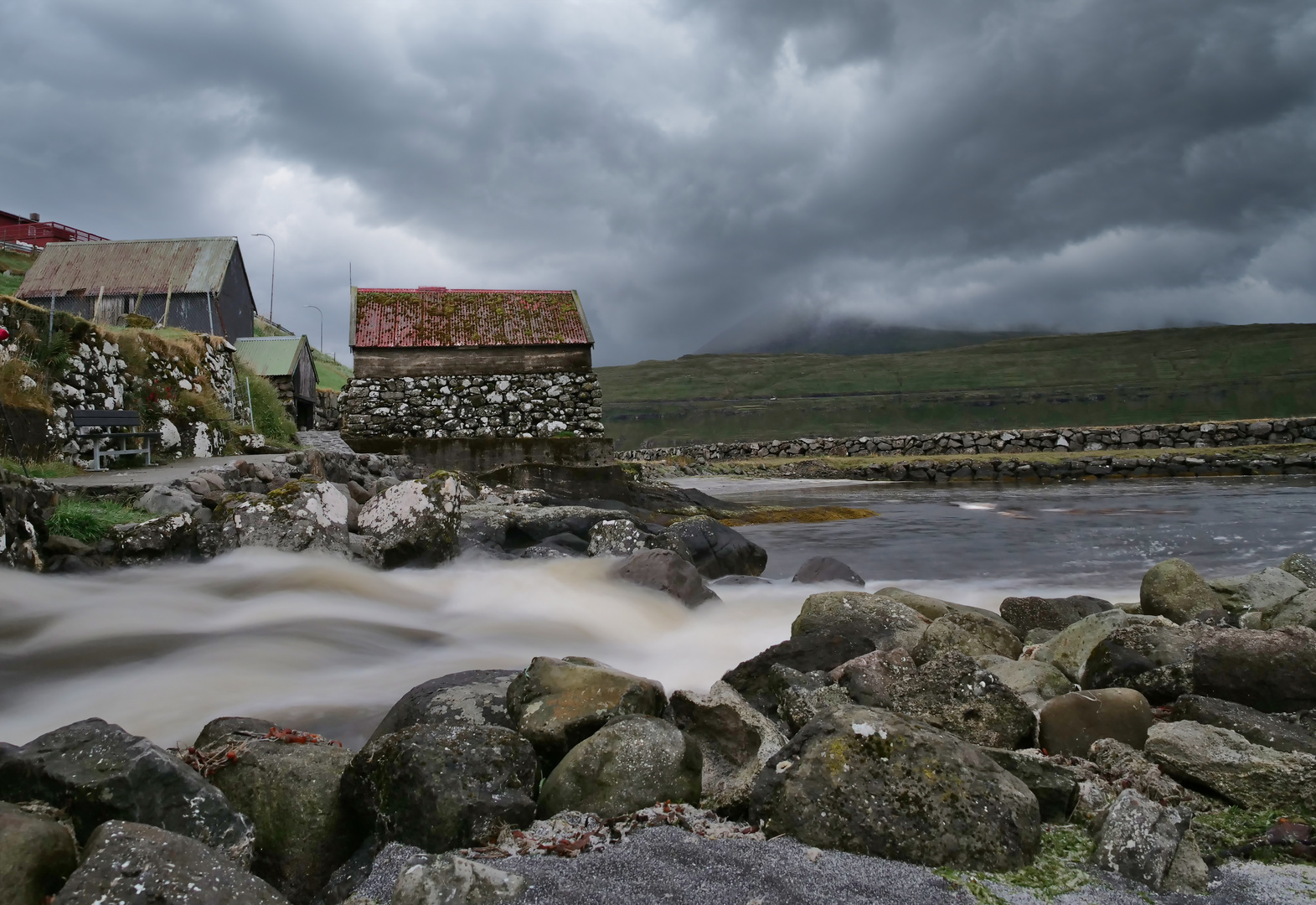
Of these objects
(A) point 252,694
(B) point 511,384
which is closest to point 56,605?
(A) point 252,694

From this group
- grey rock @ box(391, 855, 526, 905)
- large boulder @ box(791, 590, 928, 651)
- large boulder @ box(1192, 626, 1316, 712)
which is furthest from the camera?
large boulder @ box(791, 590, 928, 651)

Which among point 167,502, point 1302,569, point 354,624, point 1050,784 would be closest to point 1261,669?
point 1050,784

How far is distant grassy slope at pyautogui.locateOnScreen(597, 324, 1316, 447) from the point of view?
99750 mm

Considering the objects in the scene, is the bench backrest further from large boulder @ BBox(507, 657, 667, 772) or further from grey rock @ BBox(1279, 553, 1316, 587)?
grey rock @ BBox(1279, 553, 1316, 587)

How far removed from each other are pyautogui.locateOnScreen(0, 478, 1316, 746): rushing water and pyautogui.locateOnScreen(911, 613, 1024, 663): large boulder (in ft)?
5.26

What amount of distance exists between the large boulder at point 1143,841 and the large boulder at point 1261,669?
196 centimetres

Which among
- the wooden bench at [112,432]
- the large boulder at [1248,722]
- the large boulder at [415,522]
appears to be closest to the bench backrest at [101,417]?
the wooden bench at [112,432]

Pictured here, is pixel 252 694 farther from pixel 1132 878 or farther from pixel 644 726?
pixel 1132 878

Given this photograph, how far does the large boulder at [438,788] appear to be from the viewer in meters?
3.10

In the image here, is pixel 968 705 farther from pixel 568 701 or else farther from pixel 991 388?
pixel 991 388

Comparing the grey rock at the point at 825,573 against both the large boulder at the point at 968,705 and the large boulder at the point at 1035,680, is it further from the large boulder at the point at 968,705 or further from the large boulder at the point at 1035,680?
the large boulder at the point at 968,705

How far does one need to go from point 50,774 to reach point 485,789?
159cm

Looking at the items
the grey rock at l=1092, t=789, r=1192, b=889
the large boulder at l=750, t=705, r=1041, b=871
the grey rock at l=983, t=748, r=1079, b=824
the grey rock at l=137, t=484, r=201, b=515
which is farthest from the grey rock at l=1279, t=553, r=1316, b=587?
the grey rock at l=137, t=484, r=201, b=515

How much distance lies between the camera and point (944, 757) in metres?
3.20
